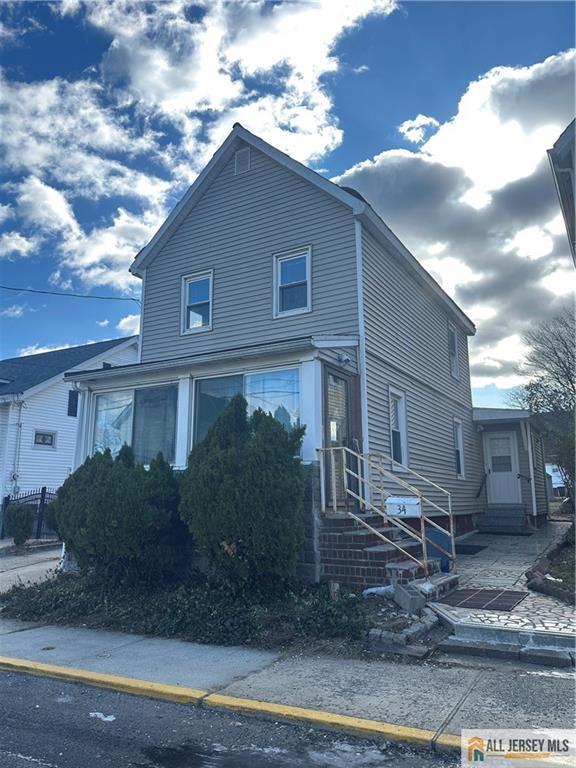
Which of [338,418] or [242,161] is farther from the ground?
[242,161]

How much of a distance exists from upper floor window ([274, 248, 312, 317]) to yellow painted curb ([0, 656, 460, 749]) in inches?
297

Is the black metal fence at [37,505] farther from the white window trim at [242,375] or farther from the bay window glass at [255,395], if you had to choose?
the bay window glass at [255,395]

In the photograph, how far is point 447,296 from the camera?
51.3 feet

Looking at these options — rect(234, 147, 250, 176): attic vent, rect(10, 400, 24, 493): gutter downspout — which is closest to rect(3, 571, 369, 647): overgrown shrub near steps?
rect(234, 147, 250, 176): attic vent

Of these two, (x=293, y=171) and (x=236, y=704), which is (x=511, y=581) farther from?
(x=293, y=171)

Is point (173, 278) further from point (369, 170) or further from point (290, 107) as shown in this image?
point (369, 170)

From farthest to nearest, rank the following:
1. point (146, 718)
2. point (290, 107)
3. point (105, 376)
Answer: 1. point (290, 107)
2. point (105, 376)
3. point (146, 718)

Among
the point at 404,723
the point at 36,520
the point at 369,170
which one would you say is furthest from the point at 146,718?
the point at 36,520

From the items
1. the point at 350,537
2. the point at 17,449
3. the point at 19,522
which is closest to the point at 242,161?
the point at 350,537

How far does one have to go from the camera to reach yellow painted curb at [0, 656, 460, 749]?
3.88 metres

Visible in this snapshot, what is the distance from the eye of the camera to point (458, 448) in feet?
52.9

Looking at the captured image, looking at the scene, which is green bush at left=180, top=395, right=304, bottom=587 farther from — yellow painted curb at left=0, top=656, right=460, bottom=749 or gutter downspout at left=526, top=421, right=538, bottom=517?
gutter downspout at left=526, top=421, right=538, bottom=517

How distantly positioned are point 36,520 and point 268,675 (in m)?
13.6

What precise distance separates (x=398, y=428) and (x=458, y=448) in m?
4.87
